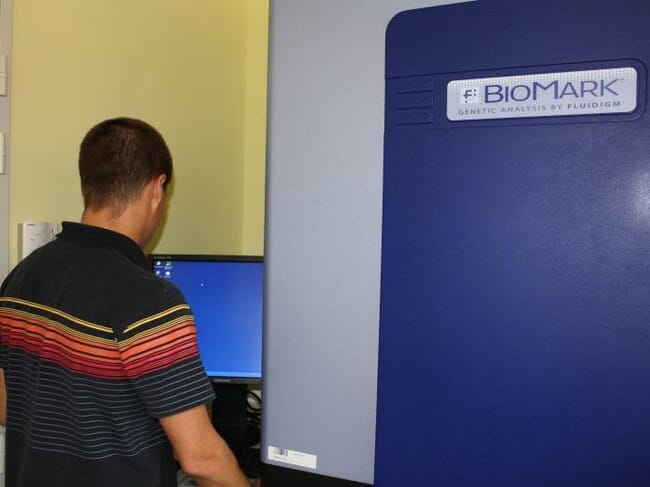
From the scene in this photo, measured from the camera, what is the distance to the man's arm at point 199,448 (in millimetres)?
1040

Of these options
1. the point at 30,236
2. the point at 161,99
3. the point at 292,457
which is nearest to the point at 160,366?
the point at 292,457

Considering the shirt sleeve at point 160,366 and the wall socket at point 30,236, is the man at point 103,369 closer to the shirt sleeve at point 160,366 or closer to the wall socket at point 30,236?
the shirt sleeve at point 160,366

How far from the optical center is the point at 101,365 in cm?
103

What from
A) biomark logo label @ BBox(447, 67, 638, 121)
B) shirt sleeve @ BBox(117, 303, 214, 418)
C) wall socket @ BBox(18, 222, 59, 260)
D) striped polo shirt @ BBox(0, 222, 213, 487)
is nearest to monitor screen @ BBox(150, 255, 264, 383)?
wall socket @ BBox(18, 222, 59, 260)

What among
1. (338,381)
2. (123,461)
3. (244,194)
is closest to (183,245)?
(244,194)

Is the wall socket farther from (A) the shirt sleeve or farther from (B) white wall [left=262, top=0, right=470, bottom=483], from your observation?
(B) white wall [left=262, top=0, right=470, bottom=483]

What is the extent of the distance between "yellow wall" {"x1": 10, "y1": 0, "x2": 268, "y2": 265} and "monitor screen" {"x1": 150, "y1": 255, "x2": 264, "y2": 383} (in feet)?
0.90

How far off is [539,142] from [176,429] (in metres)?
0.76

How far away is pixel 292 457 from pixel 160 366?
0.27 meters

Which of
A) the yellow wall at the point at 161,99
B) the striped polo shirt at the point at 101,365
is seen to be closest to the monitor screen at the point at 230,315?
the yellow wall at the point at 161,99

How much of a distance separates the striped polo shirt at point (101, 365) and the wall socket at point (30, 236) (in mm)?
280

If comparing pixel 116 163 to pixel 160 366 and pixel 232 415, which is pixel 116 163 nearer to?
pixel 160 366

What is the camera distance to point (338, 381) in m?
0.91

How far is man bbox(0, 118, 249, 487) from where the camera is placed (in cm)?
102
